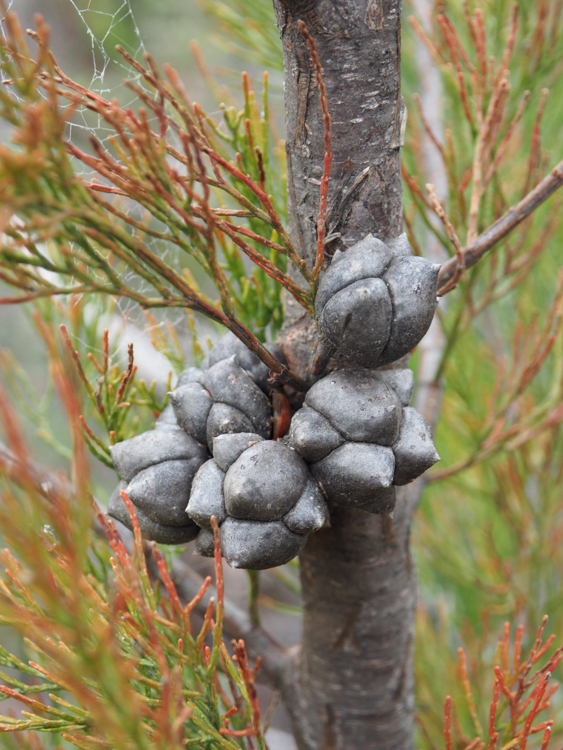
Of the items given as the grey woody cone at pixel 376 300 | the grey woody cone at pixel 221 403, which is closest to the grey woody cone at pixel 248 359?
the grey woody cone at pixel 221 403

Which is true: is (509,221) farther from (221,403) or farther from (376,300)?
(221,403)

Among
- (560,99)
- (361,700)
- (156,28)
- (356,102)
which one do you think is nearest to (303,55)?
(356,102)

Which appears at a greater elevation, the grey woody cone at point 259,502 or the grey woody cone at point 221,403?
the grey woody cone at point 221,403

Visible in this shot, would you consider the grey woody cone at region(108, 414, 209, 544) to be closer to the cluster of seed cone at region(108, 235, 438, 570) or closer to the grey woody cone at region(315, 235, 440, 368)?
the cluster of seed cone at region(108, 235, 438, 570)

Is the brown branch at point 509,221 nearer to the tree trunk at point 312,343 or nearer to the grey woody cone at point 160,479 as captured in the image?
the tree trunk at point 312,343

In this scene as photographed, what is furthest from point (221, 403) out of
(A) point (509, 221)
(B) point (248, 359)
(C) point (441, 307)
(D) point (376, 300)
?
(C) point (441, 307)

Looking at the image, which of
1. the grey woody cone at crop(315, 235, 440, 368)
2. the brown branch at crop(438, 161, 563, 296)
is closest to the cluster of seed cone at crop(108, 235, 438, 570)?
the grey woody cone at crop(315, 235, 440, 368)

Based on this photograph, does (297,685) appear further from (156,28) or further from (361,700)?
(156,28)

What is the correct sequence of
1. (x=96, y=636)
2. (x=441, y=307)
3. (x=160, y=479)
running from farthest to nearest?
1. (x=441, y=307)
2. (x=160, y=479)
3. (x=96, y=636)
